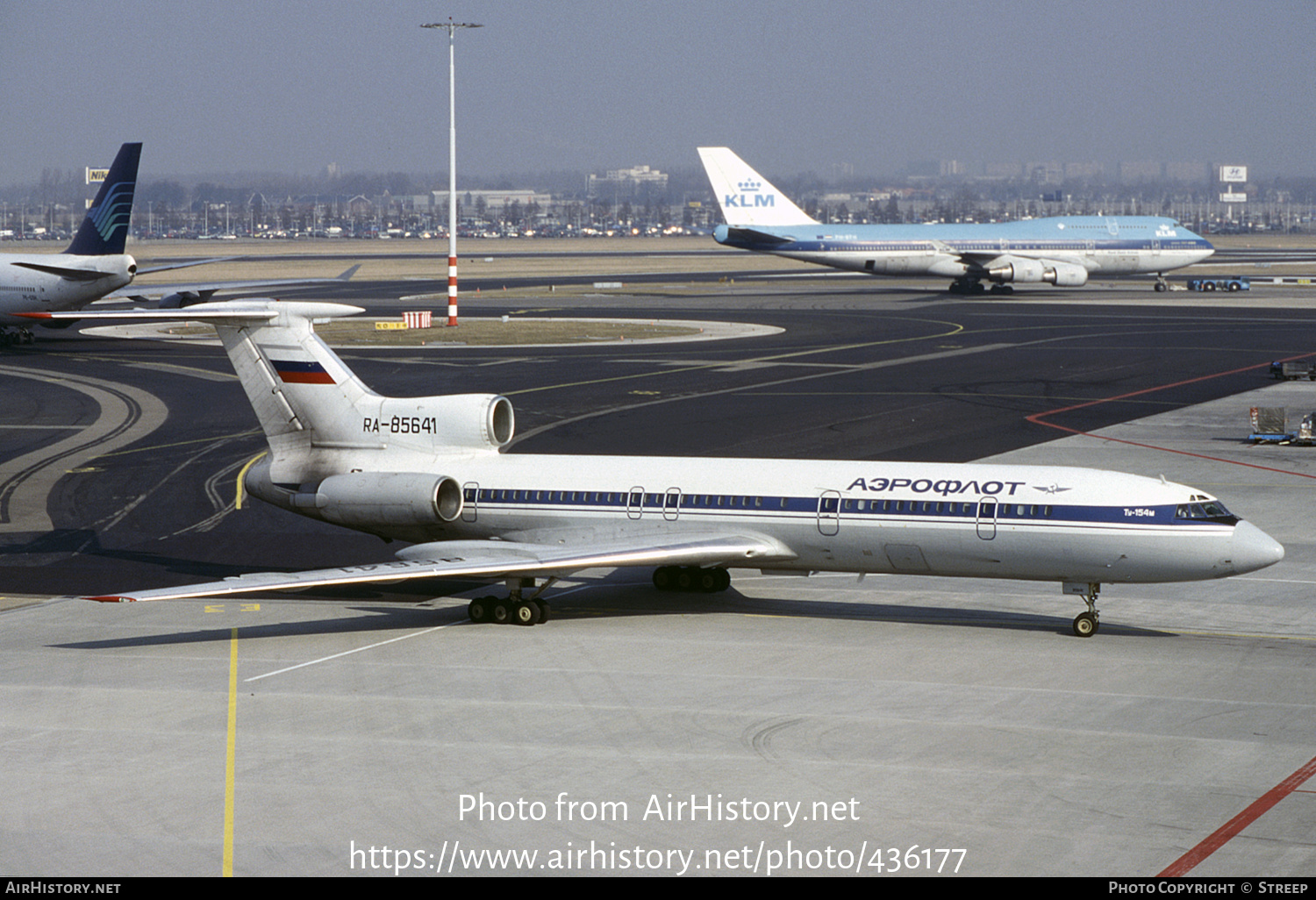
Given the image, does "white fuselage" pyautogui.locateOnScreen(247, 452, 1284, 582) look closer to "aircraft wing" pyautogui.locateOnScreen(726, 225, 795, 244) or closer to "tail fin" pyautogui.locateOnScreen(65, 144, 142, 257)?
"tail fin" pyautogui.locateOnScreen(65, 144, 142, 257)

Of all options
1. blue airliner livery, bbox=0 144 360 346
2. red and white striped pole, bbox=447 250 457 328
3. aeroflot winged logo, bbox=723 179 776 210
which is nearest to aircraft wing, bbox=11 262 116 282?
blue airliner livery, bbox=0 144 360 346

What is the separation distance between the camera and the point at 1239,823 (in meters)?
17.5

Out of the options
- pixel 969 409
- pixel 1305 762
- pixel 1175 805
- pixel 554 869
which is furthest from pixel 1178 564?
pixel 969 409

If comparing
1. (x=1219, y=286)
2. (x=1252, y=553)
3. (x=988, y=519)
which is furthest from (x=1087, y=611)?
(x=1219, y=286)

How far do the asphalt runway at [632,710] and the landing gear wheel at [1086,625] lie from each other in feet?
1.04

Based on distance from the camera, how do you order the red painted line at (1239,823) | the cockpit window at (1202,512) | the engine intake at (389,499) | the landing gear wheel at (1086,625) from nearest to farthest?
the red painted line at (1239,823) → the cockpit window at (1202,512) → the landing gear wheel at (1086,625) → the engine intake at (389,499)

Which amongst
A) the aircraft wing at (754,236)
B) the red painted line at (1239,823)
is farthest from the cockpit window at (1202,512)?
the aircraft wing at (754,236)

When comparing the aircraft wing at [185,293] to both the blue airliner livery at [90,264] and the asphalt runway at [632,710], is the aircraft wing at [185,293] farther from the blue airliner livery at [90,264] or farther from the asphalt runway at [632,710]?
the asphalt runway at [632,710]

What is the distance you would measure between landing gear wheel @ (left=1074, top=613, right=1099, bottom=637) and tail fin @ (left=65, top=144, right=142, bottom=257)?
61089mm

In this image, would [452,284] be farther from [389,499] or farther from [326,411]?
[389,499]

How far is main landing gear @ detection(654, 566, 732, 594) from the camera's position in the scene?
30719 mm

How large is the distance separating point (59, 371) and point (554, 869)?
192 ft

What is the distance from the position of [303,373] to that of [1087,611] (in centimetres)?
1608

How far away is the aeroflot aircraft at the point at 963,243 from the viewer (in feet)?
378
